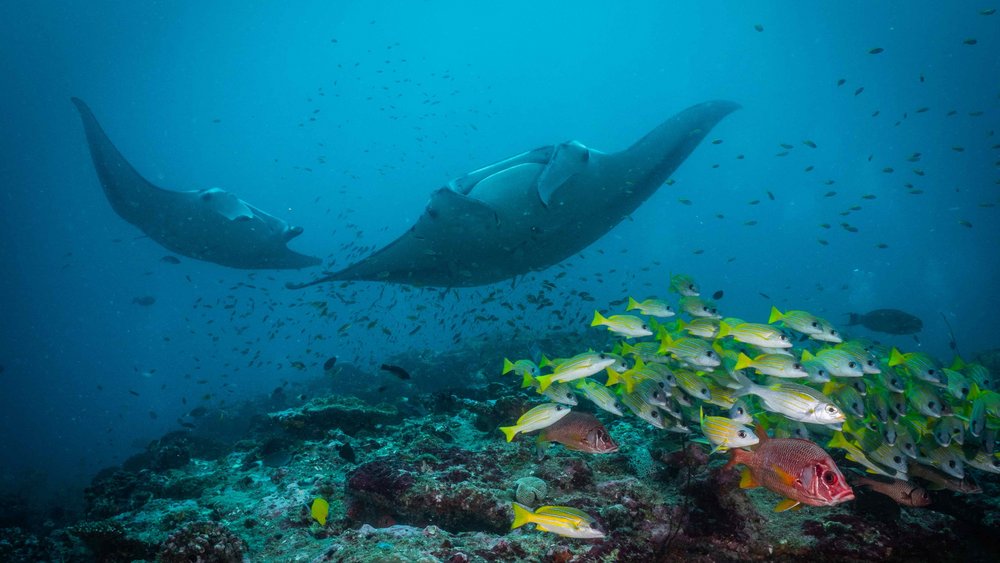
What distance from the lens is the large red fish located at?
7.77 ft

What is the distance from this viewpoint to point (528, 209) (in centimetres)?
793

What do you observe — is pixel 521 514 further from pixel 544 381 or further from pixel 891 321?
pixel 891 321

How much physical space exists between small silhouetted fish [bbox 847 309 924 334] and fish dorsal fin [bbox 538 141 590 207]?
11.0 m

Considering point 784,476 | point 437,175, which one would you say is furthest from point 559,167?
point 437,175

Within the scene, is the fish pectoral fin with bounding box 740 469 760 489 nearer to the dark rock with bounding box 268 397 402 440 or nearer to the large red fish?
the large red fish

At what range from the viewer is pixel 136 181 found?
36.4ft

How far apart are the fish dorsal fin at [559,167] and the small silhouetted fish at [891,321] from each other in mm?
10956

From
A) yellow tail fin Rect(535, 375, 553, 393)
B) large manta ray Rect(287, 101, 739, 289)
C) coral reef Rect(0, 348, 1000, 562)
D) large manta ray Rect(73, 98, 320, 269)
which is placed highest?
large manta ray Rect(73, 98, 320, 269)

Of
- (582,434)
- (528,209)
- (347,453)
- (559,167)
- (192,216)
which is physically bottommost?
(347,453)

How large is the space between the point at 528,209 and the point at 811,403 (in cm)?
572

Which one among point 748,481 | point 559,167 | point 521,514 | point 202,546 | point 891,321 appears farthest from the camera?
point 891,321

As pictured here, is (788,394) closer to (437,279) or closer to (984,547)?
(984,547)

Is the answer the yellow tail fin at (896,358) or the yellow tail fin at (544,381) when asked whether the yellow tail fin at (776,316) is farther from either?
the yellow tail fin at (544,381)

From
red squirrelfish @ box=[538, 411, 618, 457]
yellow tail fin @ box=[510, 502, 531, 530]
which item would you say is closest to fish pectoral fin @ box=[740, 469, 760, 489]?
red squirrelfish @ box=[538, 411, 618, 457]
